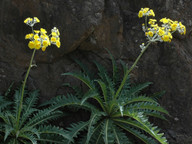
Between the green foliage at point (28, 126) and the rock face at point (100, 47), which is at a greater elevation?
the rock face at point (100, 47)

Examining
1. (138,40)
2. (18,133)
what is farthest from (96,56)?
(18,133)

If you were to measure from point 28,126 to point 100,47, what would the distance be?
1.57 metres

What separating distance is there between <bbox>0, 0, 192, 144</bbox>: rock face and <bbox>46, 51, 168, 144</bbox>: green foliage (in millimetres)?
258

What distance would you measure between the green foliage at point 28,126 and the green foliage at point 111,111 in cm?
17

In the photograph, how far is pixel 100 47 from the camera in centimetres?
371

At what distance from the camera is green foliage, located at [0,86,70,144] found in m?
2.69

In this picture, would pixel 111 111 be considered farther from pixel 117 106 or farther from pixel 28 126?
pixel 28 126

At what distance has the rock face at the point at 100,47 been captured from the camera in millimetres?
3293

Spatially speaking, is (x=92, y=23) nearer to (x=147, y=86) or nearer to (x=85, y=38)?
(x=85, y=38)

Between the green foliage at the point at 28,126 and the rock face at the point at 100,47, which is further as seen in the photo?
the rock face at the point at 100,47

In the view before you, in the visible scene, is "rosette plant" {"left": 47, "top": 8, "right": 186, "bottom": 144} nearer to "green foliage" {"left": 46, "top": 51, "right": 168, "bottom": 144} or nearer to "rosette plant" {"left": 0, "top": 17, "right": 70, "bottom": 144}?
"green foliage" {"left": 46, "top": 51, "right": 168, "bottom": 144}

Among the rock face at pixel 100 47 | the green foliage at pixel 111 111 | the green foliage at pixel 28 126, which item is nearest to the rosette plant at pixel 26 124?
the green foliage at pixel 28 126

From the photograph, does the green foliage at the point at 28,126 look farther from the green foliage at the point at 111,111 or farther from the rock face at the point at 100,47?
the rock face at the point at 100,47

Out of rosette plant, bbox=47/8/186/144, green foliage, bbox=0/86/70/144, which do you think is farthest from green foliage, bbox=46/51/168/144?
green foliage, bbox=0/86/70/144
